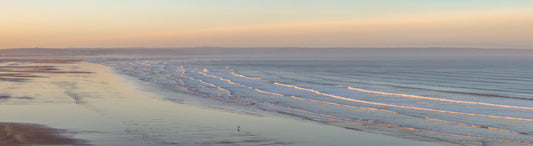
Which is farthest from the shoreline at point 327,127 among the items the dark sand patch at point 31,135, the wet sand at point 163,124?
the dark sand patch at point 31,135

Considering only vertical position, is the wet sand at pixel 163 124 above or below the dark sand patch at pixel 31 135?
above

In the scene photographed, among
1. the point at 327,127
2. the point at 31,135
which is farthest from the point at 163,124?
the point at 327,127

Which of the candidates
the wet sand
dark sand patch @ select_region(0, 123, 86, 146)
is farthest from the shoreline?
dark sand patch @ select_region(0, 123, 86, 146)

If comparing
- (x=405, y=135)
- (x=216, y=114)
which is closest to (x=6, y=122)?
(x=216, y=114)

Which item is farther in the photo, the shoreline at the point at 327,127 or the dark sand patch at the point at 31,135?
the shoreline at the point at 327,127

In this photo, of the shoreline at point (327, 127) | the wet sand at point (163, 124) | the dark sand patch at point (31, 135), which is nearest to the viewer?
the dark sand patch at point (31, 135)

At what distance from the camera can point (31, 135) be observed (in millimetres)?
13945

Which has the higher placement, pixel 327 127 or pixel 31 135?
pixel 327 127

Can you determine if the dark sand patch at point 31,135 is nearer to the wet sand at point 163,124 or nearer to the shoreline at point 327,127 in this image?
the wet sand at point 163,124

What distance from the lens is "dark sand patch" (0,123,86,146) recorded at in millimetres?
12866

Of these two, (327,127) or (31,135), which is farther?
(327,127)

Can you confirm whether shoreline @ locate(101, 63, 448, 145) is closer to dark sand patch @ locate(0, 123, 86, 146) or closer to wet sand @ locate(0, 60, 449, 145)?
wet sand @ locate(0, 60, 449, 145)

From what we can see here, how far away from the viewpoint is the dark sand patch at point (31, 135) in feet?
42.2

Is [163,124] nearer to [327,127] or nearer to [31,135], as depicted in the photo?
[31,135]
